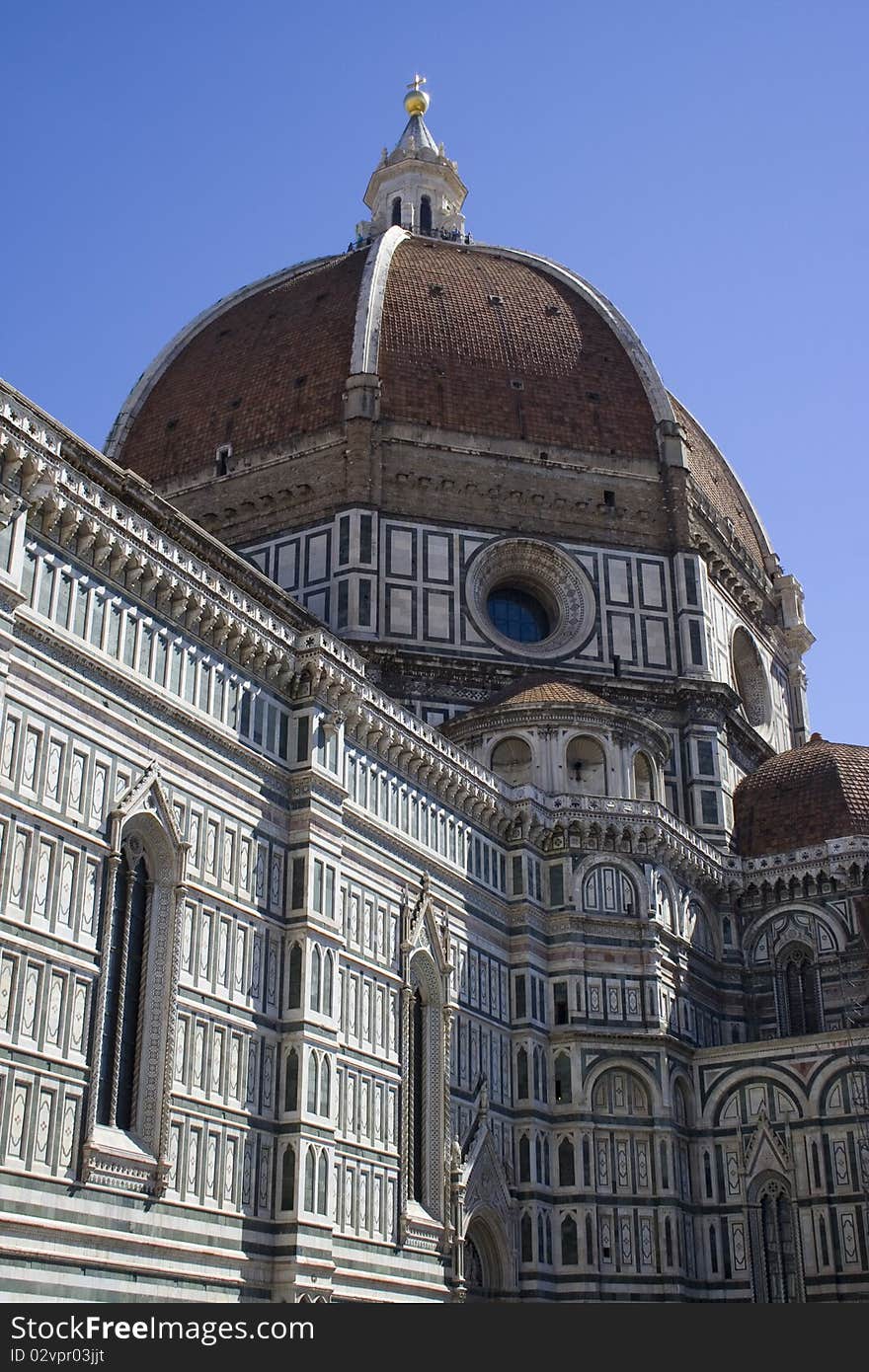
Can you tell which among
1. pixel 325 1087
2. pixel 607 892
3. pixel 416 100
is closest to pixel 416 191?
pixel 416 100

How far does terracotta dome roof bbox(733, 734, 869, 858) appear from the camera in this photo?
38.6 meters

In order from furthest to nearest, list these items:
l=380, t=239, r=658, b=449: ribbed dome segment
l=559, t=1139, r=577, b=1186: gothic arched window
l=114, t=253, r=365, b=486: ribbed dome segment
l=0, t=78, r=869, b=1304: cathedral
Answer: l=114, t=253, r=365, b=486: ribbed dome segment, l=380, t=239, r=658, b=449: ribbed dome segment, l=559, t=1139, r=577, b=1186: gothic arched window, l=0, t=78, r=869, b=1304: cathedral

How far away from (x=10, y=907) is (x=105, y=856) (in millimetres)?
2128

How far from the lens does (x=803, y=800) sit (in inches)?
1564

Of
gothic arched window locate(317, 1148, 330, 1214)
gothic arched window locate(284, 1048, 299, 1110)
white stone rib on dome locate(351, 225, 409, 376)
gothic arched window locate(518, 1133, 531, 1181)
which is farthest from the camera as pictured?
white stone rib on dome locate(351, 225, 409, 376)

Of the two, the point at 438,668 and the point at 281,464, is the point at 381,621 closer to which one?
the point at 438,668

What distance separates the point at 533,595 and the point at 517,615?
2.73 ft

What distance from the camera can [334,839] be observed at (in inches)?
1106

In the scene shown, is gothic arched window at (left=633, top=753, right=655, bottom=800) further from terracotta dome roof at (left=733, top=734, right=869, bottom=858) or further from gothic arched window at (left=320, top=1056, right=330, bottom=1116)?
gothic arched window at (left=320, top=1056, right=330, bottom=1116)

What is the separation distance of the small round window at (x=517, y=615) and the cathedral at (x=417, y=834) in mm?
105

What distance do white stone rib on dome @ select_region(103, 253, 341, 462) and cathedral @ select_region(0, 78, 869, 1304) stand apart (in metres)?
0.17

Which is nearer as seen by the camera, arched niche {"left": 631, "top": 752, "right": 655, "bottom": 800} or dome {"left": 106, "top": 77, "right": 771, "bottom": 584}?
arched niche {"left": 631, "top": 752, "right": 655, "bottom": 800}

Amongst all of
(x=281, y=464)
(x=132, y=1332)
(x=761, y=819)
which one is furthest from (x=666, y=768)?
(x=132, y=1332)

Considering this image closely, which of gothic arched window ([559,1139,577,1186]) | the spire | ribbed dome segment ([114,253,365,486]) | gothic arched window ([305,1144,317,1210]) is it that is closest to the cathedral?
gothic arched window ([559,1139,577,1186])
